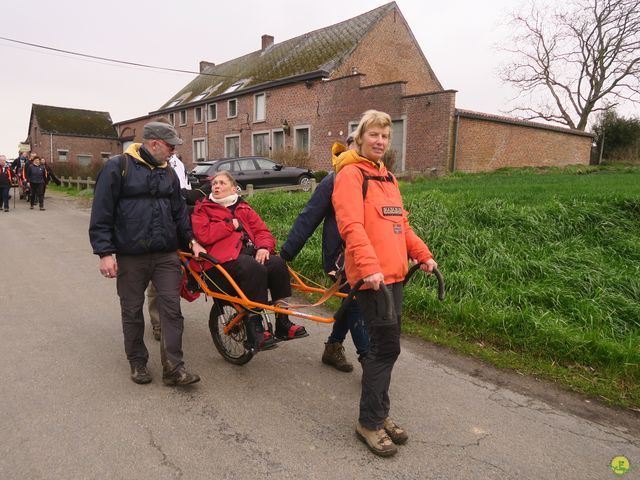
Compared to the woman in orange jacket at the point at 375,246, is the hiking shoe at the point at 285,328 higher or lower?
lower

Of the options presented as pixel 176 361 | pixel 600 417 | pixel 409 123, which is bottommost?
pixel 600 417

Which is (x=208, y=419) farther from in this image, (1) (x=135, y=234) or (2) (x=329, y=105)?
(2) (x=329, y=105)

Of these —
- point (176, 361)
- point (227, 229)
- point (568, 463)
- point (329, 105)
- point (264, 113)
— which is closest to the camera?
point (568, 463)

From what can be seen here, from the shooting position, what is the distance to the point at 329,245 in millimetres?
3691

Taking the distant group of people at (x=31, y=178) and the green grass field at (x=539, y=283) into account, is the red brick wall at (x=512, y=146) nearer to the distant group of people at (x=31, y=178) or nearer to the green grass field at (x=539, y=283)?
the green grass field at (x=539, y=283)

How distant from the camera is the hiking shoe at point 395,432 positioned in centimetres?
299

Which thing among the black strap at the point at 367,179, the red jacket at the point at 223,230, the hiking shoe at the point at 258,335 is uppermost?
the black strap at the point at 367,179

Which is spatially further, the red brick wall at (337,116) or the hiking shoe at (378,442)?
the red brick wall at (337,116)

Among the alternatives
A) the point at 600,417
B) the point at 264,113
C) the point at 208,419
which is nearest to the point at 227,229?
the point at 208,419

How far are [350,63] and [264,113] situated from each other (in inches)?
255

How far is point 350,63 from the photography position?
1037 inches

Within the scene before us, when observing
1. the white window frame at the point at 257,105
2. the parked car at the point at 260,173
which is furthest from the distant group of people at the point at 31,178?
the white window frame at the point at 257,105

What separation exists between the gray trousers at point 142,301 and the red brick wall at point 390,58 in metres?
23.9

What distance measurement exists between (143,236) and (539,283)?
453cm
